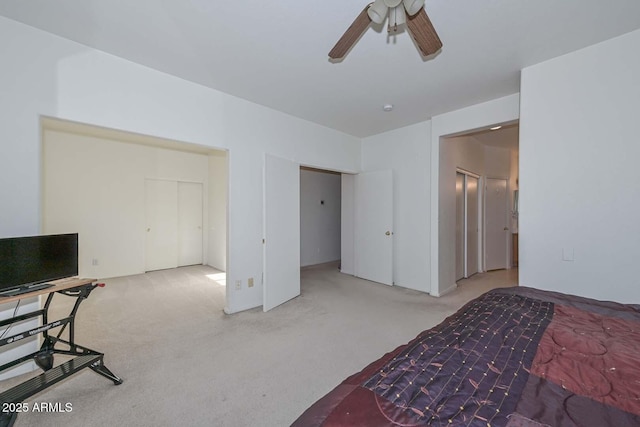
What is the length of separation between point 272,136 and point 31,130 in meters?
2.21

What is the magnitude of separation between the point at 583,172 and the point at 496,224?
3693 mm

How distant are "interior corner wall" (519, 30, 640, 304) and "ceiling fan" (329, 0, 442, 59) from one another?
57.5 inches

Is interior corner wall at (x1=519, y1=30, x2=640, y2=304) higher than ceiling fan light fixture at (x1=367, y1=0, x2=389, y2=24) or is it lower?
lower

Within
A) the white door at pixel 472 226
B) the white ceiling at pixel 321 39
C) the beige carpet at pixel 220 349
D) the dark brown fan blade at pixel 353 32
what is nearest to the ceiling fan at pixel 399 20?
the dark brown fan blade at pixel 353 32

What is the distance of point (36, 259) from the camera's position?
181 cm

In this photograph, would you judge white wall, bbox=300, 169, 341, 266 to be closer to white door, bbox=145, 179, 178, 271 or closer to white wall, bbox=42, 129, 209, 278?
white door, bbox=145, 179, 178, 271

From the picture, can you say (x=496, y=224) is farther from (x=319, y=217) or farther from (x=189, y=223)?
(x=189, y=223)

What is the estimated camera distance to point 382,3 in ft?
4.52

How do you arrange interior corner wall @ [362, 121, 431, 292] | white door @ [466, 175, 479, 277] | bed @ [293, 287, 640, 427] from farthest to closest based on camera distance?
white door @ [466, 175, 479, 277] < interior corner wall @ [362, 121, 431, 292] < bed @ [293, 287, 640, 427]

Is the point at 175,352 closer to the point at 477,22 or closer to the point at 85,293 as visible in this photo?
the point at 85,293

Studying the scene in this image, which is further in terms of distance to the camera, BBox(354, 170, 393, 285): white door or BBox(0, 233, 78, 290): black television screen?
BBox(354, 170, 393, 285): white door

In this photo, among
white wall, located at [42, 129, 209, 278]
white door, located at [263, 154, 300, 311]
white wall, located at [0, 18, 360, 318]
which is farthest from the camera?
white wall, located at [42, 129, 209, 278]

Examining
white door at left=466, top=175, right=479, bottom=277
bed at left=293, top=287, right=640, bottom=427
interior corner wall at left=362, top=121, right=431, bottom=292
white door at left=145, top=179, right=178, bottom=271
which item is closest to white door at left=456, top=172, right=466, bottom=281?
white door at left=466, top=175, right=479, bottom=277

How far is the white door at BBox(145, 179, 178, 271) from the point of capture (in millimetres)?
5195
